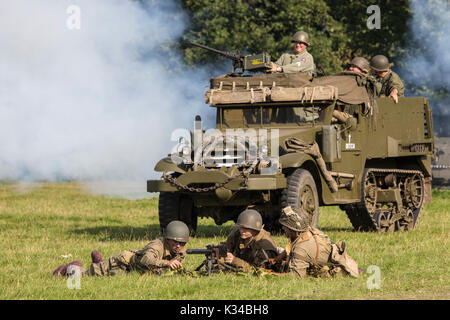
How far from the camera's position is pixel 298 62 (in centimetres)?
1641

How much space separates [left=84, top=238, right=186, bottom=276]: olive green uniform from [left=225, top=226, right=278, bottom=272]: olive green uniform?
583 mm

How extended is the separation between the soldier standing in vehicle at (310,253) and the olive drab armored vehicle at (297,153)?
10.8 ft

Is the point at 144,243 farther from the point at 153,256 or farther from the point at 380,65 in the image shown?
the point at 380,65

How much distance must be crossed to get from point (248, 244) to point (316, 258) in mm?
976

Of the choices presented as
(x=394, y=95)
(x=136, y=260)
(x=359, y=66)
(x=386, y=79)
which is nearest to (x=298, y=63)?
(x=359, y=66)

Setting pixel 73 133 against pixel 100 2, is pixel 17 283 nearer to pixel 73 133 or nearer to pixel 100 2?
pixel 100 2

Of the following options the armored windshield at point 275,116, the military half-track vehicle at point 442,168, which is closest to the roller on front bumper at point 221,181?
the armored windshield at point 275,116

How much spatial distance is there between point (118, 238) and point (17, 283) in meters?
5.10

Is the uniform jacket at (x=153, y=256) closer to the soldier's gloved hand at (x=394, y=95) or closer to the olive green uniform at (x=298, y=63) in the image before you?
the olive green uniform at (x=298, y=63)

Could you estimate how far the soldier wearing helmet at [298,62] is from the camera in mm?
16266

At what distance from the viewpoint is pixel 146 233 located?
1591 cm
